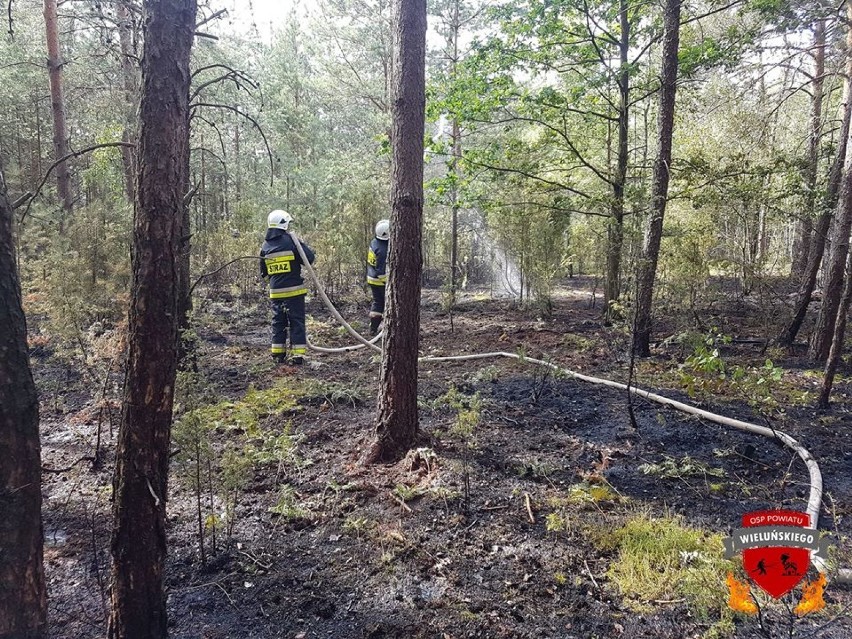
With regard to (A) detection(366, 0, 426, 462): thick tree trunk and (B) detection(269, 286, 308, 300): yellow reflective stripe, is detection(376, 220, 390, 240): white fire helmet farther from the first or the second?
(A) detection(366, 0, 426, 462): thick tree trunk

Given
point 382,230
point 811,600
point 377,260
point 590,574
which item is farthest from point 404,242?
point 377,260

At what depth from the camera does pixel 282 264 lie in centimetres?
677

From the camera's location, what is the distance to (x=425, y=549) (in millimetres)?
2941

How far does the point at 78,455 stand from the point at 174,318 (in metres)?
3.22

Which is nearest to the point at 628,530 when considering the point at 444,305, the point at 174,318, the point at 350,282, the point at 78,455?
the point at 174,318

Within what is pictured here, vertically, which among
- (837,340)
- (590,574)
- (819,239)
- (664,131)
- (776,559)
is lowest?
(590,574)

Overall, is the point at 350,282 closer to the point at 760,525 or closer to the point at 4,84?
the point at 4,84

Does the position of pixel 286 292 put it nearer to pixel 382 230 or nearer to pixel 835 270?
pixel 382 230

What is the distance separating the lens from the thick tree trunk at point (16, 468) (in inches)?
76.1

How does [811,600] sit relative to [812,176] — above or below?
below

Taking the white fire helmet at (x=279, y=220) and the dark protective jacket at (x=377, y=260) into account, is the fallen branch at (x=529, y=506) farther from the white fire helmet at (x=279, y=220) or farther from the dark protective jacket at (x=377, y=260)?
the dark protective jacket at (x=377, y=260)

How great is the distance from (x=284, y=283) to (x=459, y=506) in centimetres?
452

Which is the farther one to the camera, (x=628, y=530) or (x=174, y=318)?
(x=628, y=530)

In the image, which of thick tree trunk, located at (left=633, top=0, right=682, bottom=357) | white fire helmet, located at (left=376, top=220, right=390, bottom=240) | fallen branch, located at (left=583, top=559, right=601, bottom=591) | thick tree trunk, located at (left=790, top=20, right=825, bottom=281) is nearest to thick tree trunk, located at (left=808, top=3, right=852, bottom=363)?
thick tree trunk, located at (left=790, top=20, right=825, bottom=281)
